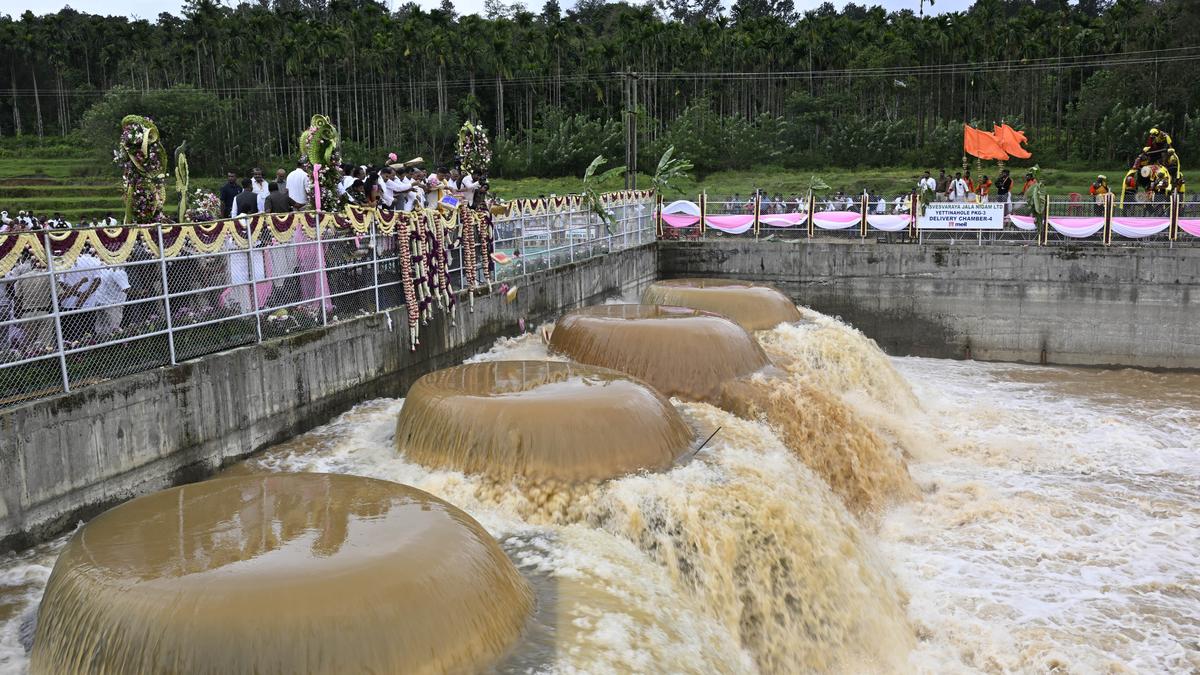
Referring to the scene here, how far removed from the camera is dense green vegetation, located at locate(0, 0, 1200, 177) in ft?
149

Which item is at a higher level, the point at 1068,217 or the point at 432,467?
the point at 1068,217

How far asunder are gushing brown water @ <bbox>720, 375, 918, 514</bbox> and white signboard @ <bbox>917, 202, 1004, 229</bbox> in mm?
10060

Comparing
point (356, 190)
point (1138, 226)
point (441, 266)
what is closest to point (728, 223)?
point (1138, 226)

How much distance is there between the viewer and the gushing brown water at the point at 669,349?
1155cm

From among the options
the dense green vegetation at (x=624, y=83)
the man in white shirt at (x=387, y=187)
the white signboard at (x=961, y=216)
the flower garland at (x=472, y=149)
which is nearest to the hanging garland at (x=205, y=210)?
the man in white shirt at (x=387, y=187)

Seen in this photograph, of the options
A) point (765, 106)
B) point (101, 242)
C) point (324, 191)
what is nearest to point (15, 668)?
point (101, 242)

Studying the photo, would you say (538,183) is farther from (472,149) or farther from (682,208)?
(472,149)

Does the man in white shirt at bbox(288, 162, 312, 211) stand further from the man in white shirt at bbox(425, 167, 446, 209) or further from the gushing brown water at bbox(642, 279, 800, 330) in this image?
the gushing brown water at bbox(642, 279, 800, 330)

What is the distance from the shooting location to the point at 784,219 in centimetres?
2194

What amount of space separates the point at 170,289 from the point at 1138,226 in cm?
1905

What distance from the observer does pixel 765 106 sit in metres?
55.1

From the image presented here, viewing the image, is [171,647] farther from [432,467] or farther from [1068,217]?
[1068,217]

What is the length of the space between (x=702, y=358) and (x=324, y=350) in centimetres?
471

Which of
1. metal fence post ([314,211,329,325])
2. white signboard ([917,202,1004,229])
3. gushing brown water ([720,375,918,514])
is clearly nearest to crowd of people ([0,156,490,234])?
metal fence post ([314,211,329,325])
